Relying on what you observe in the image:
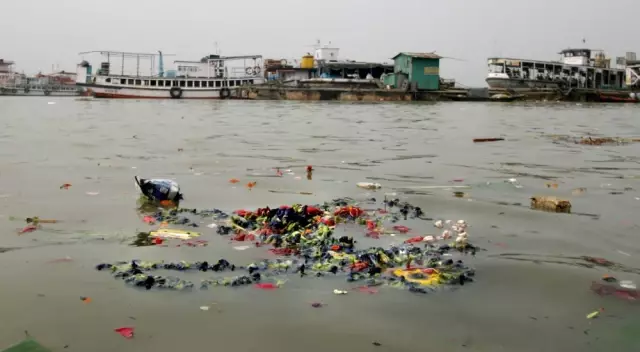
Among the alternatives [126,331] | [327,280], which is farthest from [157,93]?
[126,331]

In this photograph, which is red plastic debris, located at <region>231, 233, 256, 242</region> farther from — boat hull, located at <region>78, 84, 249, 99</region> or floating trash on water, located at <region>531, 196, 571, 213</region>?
boat hull, located at <region>78, 84, 249, 99</region>

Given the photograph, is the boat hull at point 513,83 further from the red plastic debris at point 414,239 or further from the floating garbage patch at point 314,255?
the red plastic debris at point 414,239

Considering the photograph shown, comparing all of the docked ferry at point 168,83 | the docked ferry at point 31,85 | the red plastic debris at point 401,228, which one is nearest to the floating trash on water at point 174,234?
the red plastic debris at point 401,228

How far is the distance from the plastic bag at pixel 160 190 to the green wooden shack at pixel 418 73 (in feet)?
153

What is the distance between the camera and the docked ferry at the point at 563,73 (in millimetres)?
52281

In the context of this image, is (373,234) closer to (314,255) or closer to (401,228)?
(401,228)

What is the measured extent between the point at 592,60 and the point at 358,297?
215 feet

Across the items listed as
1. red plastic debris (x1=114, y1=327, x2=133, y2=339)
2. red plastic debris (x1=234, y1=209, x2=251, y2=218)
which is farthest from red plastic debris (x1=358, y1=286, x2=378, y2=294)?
red plastic debris (x1=234, y1=209, x2=251, y2=218)

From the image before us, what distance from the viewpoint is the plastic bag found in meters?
5.51

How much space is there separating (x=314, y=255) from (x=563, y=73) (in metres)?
60.5

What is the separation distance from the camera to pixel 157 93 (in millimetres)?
52250

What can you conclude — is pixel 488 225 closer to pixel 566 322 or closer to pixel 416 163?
pixel 566 322

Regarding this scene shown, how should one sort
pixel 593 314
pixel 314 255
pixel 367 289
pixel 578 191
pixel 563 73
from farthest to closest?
pixel 563 73 → pixel 578 191 → pixel 314 255 → pixel 367 289 → pixel 593 314

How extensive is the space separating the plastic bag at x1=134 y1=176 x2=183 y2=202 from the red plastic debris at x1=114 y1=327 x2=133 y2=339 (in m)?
3.06
